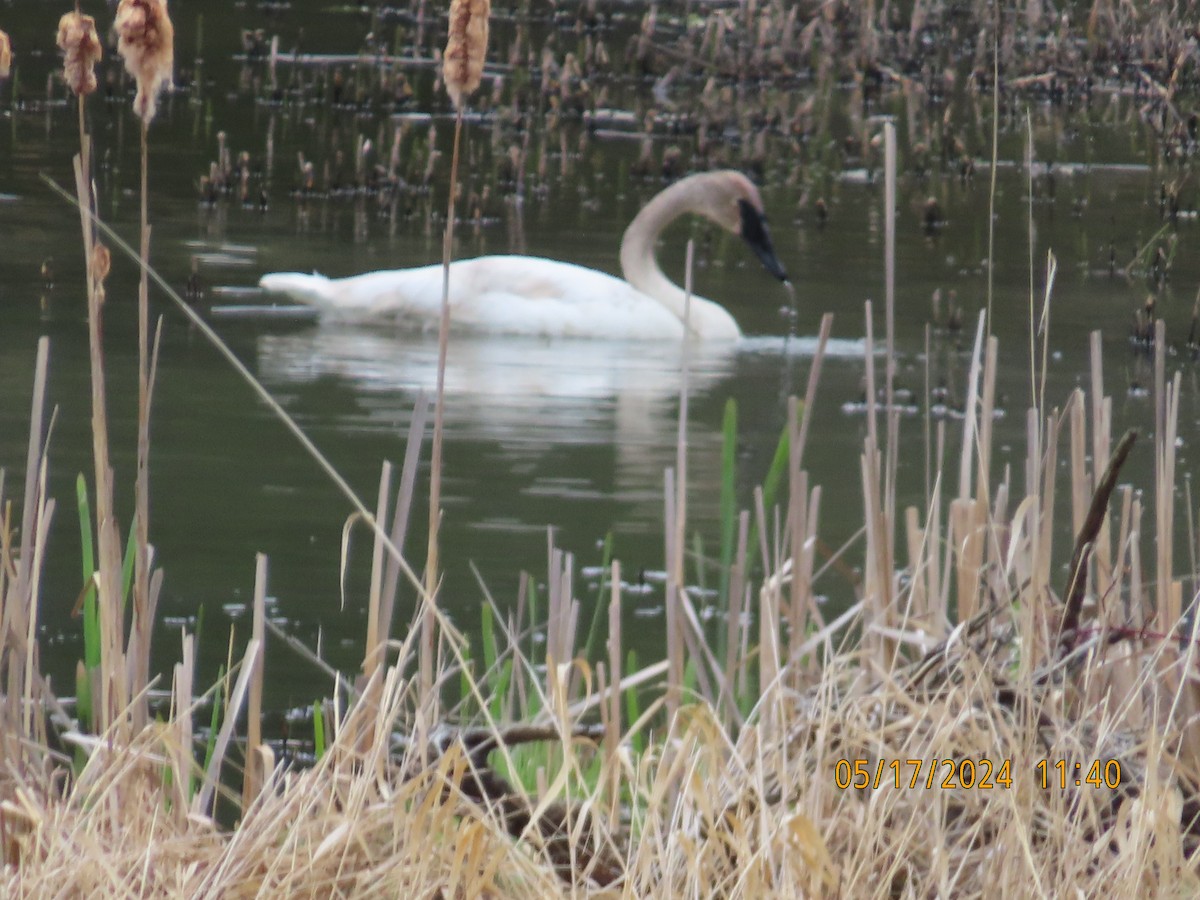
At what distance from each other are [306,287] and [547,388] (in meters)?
1.27

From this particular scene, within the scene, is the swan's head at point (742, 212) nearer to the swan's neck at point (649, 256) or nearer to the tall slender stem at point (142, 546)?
the swan's neck at point (649, 256)

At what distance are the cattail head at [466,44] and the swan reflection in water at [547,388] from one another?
10.6ft

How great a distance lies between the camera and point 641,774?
2770mm

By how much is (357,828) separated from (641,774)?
0.35 metres

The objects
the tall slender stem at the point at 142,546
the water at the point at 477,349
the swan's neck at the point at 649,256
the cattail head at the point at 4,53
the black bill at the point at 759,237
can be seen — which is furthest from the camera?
the black bill at the point at 759,237

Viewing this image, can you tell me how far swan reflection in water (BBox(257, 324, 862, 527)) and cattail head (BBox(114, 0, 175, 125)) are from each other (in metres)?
3.29

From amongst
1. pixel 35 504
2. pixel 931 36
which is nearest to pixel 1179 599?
pixel 35 504

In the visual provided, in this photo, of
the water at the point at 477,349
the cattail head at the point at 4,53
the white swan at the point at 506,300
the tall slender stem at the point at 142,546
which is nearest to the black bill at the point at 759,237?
the water at the point at 477,349

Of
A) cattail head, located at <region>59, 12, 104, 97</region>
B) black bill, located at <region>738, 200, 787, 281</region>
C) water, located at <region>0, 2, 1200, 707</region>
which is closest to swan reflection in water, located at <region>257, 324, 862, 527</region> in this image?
water, located at <region>0, 2, 1200, 707</region>

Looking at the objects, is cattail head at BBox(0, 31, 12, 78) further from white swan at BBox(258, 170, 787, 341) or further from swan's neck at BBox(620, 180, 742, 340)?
swan's neck at BBox(620, 180, 742, 340)

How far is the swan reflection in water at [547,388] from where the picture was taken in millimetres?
6551

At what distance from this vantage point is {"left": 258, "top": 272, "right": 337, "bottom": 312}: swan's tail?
335 inches

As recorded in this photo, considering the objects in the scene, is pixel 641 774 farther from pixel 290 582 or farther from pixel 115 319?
pixel 115 319

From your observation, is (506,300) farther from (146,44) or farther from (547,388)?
(146,44)
